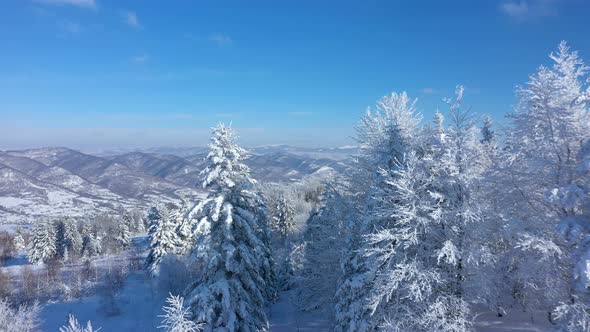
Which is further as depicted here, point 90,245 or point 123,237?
point 123,237

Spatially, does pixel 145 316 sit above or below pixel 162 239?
below

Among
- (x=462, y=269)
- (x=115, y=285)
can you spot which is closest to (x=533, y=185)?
(x=462, y=269)

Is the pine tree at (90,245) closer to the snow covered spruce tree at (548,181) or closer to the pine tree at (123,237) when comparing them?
the pine tree at (123,237)

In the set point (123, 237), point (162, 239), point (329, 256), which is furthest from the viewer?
point (123, 237)

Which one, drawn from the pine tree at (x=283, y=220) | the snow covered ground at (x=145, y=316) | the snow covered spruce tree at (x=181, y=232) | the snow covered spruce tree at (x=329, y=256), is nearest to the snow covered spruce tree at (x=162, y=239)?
the snow covered spruce tree at (x=181, y=232)

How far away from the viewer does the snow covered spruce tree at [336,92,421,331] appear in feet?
51.4

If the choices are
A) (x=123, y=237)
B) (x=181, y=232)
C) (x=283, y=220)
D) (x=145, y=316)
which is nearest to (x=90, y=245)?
(x=123, y=237)

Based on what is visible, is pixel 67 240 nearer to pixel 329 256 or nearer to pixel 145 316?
pixel 145 316

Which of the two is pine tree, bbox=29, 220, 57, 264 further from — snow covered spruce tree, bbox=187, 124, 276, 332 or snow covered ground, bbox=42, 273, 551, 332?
snow covered spruce tree, bbox=187, 124, 276, 332

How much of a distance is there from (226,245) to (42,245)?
243 feet

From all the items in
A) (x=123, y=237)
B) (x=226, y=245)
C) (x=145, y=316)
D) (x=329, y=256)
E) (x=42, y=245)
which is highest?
(x=226, y=245)

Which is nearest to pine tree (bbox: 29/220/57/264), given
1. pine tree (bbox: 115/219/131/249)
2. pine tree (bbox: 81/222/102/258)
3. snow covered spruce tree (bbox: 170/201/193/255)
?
pine tree (bbox: 81/222/102/258)

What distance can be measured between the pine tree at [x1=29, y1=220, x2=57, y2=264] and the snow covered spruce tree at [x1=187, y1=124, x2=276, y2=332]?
232 ft

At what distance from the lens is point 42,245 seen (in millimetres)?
71562
